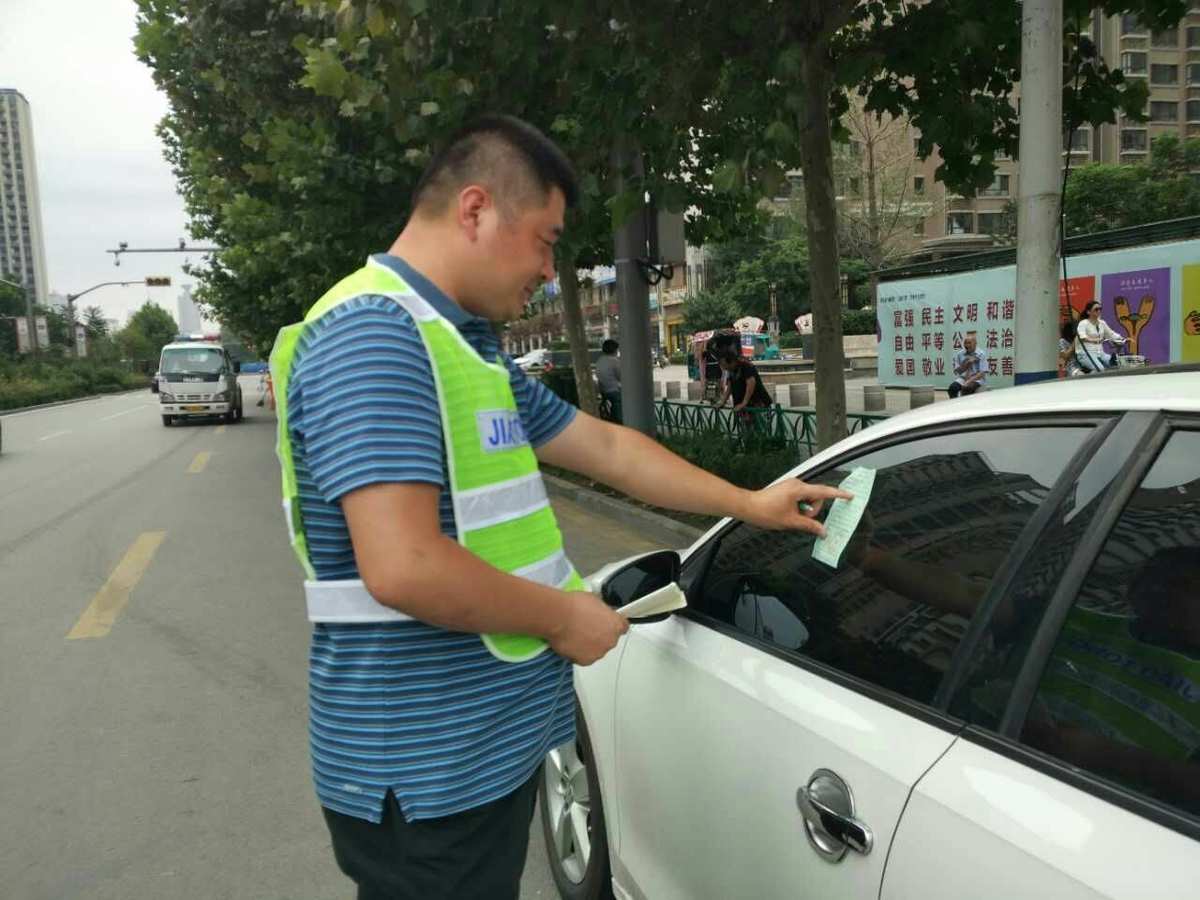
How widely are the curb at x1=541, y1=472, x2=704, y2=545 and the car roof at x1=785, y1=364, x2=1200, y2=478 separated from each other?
4.77 meters

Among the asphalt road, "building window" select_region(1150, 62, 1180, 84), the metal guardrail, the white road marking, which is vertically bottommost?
the asphalt road

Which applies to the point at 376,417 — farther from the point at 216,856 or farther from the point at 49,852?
→ the point at 49,852

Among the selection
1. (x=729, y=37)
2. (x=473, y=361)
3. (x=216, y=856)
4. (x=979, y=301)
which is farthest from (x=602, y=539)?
(x=979, y=301)

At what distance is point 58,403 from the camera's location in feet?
148

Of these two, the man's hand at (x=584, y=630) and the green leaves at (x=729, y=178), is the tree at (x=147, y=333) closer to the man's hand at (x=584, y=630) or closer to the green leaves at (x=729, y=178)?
the green leaves at (x=729, y=178)

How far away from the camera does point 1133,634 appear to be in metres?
1.32

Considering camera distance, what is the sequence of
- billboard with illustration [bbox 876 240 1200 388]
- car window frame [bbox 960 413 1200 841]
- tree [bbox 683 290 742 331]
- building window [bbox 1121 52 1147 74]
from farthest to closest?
building window [bbox 1121 52 1147 74]
tree [bbox 683 290 742 331]
billboard with illustration [bbox 876 240 1200 388]
car window frame [bbox 960 413 1200 841]

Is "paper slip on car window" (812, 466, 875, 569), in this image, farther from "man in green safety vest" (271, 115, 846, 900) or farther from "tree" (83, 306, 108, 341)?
"tree" (83, 306, 108, 341)

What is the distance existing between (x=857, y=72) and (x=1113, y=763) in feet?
15.4

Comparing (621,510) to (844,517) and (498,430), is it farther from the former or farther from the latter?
(498,430)

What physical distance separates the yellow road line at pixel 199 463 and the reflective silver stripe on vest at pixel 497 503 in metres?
13.6

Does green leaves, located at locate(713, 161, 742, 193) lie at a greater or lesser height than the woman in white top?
greater

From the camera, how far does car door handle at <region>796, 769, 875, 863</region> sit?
1.42 meters

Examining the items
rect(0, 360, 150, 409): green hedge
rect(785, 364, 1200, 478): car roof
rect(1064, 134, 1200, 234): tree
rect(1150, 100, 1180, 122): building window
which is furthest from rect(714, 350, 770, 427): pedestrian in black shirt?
rect(1150, 100, 1180, 122): building window
